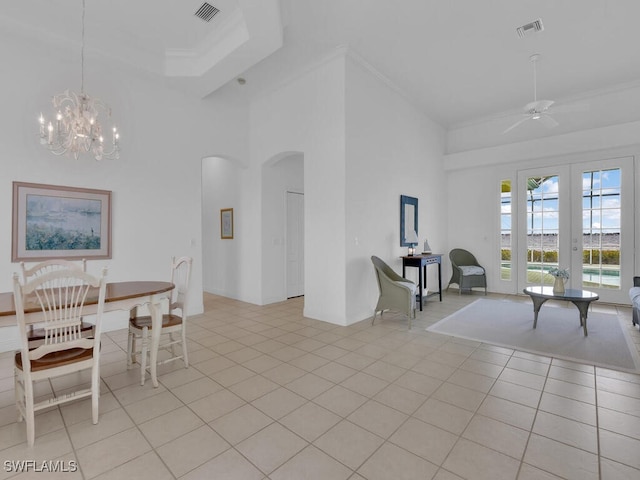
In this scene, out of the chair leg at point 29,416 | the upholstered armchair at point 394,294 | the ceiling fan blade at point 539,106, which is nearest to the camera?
the chair leg at point 29,416

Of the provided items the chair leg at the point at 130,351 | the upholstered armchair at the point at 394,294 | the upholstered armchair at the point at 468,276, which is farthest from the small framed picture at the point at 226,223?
the upholstered armchair at the point at 468,276

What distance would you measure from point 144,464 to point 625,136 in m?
7.57

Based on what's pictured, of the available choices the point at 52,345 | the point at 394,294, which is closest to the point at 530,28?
the point at 394,294

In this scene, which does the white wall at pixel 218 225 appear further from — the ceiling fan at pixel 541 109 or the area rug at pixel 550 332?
the ceiling fan at pixel 541 109

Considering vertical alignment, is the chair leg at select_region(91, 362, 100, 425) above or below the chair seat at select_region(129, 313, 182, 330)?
below

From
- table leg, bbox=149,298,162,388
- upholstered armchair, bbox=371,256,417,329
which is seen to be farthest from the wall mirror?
table leg, bbox=149,298,162,388

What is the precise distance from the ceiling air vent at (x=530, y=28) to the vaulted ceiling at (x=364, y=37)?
64 mm

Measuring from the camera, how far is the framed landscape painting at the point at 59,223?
3.44 meters

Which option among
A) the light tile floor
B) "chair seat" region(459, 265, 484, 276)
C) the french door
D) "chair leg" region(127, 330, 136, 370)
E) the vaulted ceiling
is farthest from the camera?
"chair seat" region(459, 265, 484, 276)

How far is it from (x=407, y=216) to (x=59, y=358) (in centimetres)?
498

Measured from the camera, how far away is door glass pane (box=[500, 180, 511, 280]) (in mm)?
6398

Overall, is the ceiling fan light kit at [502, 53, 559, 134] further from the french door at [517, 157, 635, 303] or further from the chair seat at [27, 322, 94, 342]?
the chair seat at [27, 322, 94, 342]

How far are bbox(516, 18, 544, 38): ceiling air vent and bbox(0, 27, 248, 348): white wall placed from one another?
436 centimetres

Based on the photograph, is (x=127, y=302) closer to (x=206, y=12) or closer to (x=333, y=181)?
(x=333, y=181)
